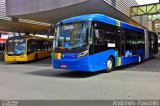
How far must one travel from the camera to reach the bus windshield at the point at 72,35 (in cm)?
1323

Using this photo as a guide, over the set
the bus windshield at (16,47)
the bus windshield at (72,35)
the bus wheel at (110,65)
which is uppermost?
the bus windshield at (72,35)

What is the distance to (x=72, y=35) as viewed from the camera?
44.2 ft

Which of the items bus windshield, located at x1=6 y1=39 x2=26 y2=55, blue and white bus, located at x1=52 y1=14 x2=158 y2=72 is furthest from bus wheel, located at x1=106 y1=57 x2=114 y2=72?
bus windshield, located at x1=6 y1=39 x2=26 y2=55

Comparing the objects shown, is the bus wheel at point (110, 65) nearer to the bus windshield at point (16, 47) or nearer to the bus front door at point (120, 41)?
the bus front door at point (120, 41)

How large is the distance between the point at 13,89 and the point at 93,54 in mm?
4834

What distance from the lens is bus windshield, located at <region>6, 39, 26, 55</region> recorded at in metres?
25.5

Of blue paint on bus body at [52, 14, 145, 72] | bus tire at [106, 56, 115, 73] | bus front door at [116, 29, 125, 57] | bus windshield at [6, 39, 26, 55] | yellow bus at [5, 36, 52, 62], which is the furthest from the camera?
bus windshield at [6, 39, 26, 55]

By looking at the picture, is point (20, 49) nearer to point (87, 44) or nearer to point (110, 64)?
point (110, 64)

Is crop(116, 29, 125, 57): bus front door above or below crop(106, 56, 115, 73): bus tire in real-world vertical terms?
above

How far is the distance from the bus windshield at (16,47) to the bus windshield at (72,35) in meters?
12.1

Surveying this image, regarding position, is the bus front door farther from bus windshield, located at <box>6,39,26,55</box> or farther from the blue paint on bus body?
bus windshield, located at <box>6,39,26,55</box>

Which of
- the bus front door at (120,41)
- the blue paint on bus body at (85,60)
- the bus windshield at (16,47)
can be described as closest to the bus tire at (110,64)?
the blue paint on bus body at (85,60)

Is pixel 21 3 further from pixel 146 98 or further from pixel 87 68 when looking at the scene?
pixel 146 98

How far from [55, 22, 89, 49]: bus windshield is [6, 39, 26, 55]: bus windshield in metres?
12.1
